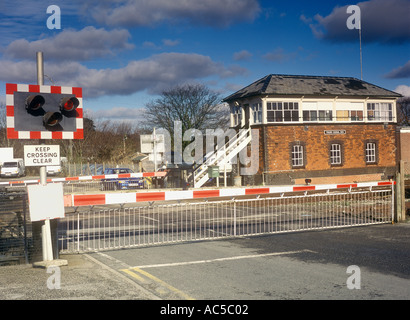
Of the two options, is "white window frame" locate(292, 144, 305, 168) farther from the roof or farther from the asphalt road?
the asphalt road

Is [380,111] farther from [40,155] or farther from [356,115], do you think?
[40,155]

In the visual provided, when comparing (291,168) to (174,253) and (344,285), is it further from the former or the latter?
(344,285)

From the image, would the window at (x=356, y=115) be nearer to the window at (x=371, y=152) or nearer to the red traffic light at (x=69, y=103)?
the window at (x=371, y=152)

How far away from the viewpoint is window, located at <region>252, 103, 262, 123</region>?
3253 centimetres

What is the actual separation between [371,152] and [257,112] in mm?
9968

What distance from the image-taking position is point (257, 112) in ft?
108

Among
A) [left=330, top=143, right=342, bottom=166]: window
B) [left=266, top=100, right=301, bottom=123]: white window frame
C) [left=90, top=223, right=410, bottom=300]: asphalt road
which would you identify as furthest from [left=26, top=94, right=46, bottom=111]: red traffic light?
[left=330, top=143, right=342, bottom=166]: window

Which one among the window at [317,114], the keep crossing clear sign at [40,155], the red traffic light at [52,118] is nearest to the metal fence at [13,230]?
the keep crossing clear sign at [40,155]

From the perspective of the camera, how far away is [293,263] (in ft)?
27.2

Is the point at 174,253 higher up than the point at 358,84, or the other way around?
the point at 358,84

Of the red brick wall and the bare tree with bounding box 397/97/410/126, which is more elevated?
the bare tree with bounding box 397/97/410/126

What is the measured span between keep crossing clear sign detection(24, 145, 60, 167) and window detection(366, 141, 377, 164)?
31.1 metres

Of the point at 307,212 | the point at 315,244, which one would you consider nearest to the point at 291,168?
the point at 307,212
